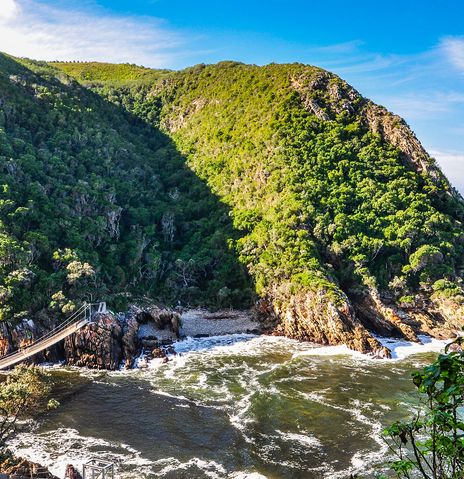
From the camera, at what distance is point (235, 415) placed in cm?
2900

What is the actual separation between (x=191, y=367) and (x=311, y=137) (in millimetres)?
43261

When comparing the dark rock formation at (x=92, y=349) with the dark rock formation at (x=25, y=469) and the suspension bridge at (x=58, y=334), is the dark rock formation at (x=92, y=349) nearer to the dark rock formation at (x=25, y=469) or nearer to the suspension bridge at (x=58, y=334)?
the suspension bridge at (x=58, y=334)

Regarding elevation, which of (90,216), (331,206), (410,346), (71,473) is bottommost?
(71,473)

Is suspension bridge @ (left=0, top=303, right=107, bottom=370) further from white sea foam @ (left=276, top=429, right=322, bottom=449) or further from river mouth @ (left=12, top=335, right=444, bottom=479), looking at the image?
white sea foam @ (left=276, top=429, right=322, bottom=449)

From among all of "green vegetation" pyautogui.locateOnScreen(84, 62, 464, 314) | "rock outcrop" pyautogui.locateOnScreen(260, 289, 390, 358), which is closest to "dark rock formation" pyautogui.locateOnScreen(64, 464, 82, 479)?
"rock outcrop" pyautogui.locateOnScreen(260, 289, 390, 358)

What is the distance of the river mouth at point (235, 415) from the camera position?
23.4m

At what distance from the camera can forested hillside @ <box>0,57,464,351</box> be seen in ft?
150

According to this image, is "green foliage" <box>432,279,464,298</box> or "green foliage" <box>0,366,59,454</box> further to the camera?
"green foliage" <box>432,279,464,298</box>

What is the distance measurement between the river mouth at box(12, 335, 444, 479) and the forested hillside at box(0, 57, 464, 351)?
7.06 meters

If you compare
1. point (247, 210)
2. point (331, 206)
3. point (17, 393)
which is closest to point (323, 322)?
point (331, 206)

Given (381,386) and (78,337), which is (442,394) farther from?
(78,337)

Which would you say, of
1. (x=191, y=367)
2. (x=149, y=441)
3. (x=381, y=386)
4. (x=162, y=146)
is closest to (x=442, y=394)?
(x=149, y=441)

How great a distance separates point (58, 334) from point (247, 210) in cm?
3121

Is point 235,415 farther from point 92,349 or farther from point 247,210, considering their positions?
point 247,210
